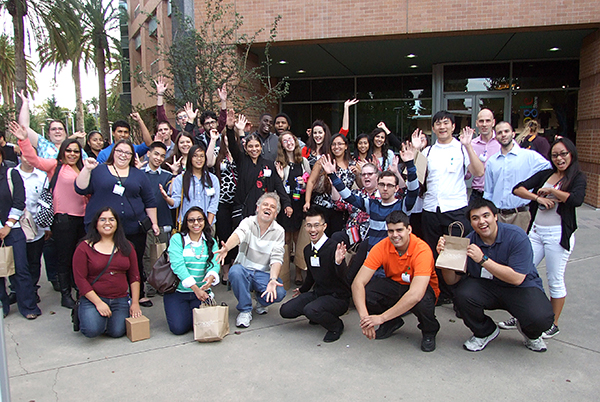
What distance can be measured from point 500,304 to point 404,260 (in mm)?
826

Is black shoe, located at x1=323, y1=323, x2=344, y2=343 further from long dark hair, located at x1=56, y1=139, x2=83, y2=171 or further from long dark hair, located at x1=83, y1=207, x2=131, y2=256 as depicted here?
long dark hair, located at x1=56, y1=139, x2=83, y2=171

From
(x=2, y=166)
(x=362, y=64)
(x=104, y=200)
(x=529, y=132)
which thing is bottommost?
(x=104, y=200)

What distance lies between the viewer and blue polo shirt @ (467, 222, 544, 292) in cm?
340

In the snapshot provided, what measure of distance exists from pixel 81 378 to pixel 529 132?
298 inches

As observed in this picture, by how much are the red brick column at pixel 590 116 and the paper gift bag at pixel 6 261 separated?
10.6m

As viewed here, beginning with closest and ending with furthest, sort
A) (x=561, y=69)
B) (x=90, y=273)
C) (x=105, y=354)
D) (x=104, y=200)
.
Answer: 1. (x=105, y=354)
2. (x=90, y=273)
3. (x=104, y=200)
4. (x=561, y=69)

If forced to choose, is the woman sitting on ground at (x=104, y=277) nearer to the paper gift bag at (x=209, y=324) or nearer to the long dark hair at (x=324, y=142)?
the paper gift bag at (x=209, y=324)

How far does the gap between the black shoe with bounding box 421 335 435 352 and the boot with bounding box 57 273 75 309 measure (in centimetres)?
360

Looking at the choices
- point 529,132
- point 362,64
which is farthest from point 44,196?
point 362,64

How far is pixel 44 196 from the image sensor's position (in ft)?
15.4

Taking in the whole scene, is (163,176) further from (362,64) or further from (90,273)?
(362,64)

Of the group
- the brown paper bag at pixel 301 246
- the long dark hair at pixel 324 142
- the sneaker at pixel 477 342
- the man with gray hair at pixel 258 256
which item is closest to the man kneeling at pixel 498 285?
the sneaker at pixel 477 342

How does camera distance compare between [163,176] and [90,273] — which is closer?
[90,273]

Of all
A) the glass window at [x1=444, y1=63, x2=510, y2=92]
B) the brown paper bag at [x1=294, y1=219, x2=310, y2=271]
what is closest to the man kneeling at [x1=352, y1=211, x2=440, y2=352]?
the brown paper bag at [x1=294, y1=219, x2=310, y2=271]
